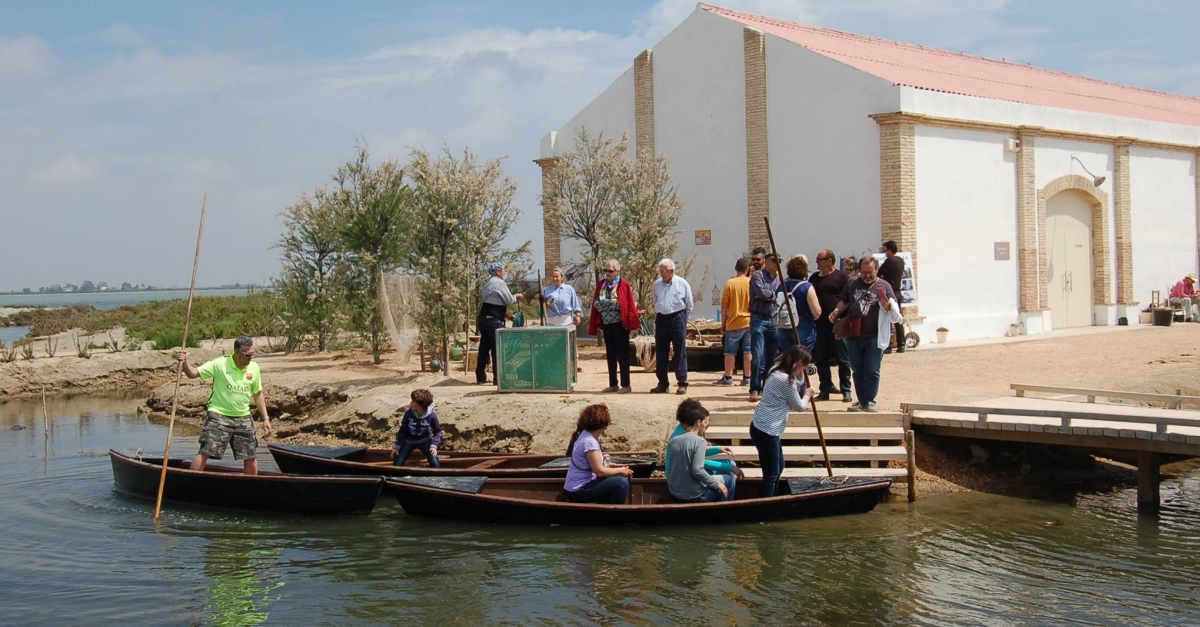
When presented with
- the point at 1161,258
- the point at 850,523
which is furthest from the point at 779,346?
the point at 1161,258

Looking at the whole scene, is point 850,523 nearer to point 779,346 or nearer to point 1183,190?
point 779,346

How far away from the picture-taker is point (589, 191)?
23.0 m

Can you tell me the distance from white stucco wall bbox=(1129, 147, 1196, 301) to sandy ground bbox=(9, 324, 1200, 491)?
10.8ft

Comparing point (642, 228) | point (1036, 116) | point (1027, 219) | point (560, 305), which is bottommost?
point (560, 305)

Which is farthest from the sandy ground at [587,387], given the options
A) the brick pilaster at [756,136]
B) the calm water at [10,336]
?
the calm water at [10,336]

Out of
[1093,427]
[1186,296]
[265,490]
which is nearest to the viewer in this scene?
[1093,427]

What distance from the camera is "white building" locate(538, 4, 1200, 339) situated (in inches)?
831

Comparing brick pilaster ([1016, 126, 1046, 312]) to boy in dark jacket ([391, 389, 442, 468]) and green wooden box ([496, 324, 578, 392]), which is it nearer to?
green wooden box ([496, 324, 578, 392])

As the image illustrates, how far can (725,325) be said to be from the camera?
14633mm

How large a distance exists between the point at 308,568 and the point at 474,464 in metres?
2.90

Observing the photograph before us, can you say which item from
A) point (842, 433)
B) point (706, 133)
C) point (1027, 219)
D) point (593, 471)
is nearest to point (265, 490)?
point (593, 471)

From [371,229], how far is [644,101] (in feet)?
25.3

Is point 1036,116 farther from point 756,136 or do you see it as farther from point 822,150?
point 756,136

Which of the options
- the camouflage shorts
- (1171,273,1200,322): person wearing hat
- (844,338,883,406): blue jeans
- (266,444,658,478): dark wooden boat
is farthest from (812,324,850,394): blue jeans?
(1171,273,1200,322): person wearing hat
